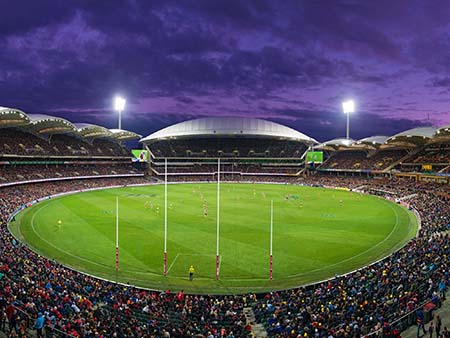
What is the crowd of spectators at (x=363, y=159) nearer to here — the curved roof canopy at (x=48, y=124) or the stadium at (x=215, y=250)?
the stadium at (x=215, y=250)

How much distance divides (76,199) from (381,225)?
1889 inches

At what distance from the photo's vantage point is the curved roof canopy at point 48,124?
62312 millimetres

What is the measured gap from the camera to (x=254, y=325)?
52.9 ft

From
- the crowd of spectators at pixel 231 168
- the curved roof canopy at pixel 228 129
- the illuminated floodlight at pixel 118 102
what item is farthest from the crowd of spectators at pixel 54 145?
the curved roof canopy at pixel 228 129

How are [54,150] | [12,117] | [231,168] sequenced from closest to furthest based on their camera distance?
[12,117] < [54,150] < [231,168]

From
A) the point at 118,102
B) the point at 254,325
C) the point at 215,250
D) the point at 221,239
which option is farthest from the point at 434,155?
the point at 118,102

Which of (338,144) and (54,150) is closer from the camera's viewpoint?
(54,150)

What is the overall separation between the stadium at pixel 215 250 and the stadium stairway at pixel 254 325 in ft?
0.31

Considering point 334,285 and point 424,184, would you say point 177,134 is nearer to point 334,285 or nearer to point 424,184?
point 424,184

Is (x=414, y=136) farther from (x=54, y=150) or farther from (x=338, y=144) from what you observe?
(x=54, y=150)

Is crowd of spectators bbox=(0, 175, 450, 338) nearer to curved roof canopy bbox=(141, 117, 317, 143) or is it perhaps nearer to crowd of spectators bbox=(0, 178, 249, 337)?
crowd of spectators bbox=(0, 178, 249, 337)

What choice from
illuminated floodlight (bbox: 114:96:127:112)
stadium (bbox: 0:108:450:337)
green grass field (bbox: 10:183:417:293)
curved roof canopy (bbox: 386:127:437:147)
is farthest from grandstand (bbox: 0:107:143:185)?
curved roof canopy (bbox: 386:127:437:147)

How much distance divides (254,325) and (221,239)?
57.6 ft

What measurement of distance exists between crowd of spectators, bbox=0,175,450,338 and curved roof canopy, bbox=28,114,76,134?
44252mm
